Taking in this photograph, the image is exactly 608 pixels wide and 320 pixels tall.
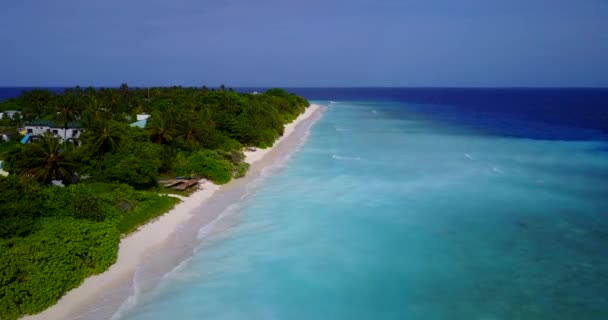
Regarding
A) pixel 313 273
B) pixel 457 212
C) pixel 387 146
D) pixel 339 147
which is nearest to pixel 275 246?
pixel 313 273

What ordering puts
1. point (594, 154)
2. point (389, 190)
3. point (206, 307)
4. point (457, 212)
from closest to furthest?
point (206, 307)
point (457, 212)
point (389, 190)
point (594, 154)

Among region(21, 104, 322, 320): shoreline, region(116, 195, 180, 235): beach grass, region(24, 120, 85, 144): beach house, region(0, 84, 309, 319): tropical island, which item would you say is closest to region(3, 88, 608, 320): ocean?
region(21, 104, 322, 320): shoreline

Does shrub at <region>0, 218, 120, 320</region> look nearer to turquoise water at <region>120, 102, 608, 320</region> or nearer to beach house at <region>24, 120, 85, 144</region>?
turquoise water at <region>120, 102, 608, 320</region>

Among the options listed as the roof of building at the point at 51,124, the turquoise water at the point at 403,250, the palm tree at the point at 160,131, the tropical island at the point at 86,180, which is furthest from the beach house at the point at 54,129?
the turquoise water at the point at 403,250

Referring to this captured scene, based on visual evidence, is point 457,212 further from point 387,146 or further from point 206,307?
point 387,146

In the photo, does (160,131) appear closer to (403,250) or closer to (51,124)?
(51,124)

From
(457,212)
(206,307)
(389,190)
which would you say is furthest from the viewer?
(389,190)
